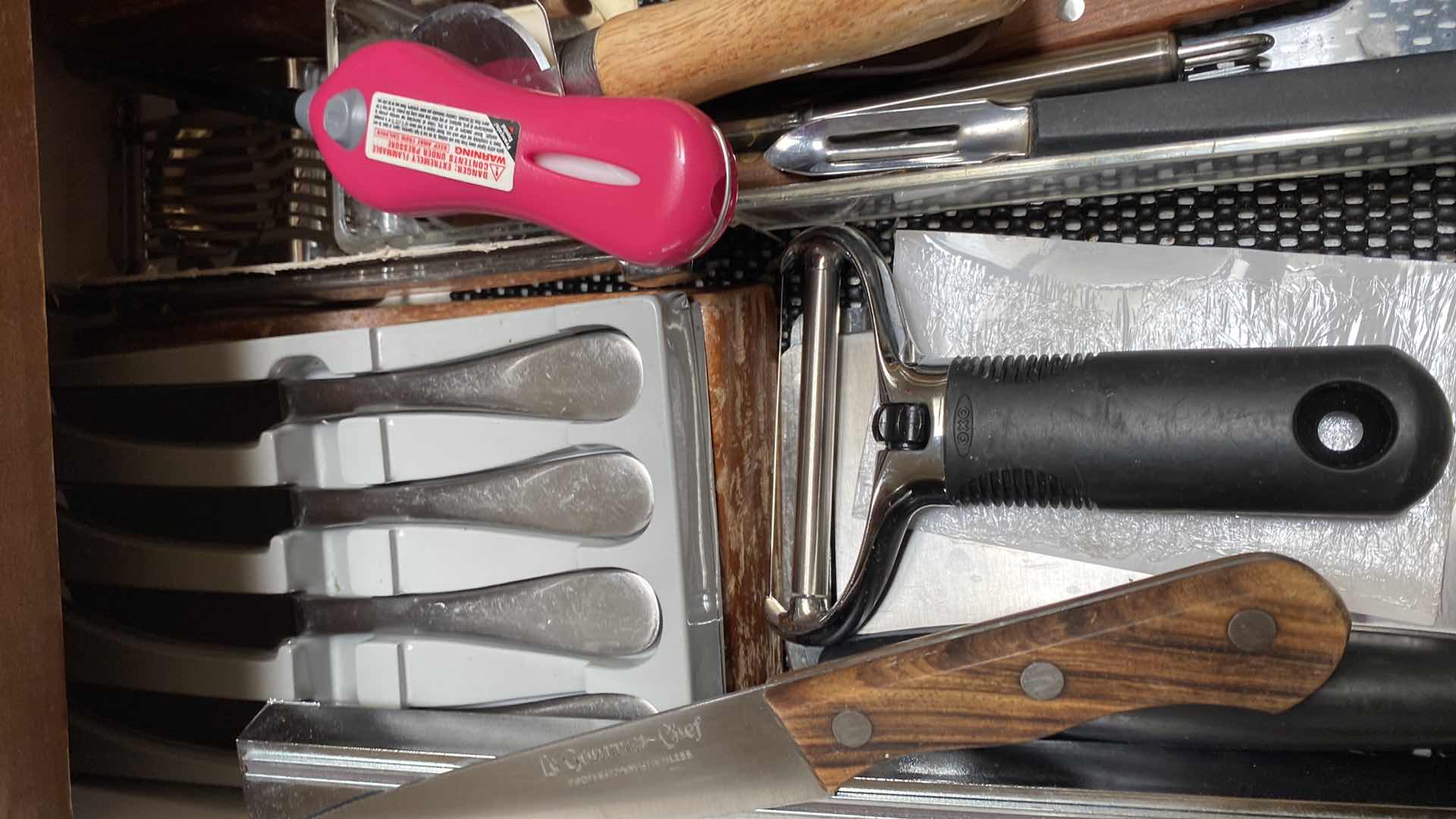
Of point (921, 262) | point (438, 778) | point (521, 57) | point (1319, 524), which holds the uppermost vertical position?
point (521, 57)

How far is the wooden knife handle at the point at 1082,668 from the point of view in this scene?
38 centimetres

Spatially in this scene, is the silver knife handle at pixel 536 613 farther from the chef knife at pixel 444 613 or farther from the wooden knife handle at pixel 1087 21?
the wooden knife handle at pixel 1087 21

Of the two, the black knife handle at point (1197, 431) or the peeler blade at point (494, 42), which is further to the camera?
the peeler blade at point (494, 42)

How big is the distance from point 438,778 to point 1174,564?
38 centimetres

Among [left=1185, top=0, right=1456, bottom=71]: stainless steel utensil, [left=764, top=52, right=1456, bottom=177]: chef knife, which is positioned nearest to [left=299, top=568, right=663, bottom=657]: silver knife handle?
[left=764, top=52, right=1456, bottom=177]: chef knife

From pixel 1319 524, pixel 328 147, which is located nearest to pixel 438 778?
pixel 328 147

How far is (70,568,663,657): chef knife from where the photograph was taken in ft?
1.84

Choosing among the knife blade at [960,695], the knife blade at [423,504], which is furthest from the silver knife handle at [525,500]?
the knife blade at [960,695]

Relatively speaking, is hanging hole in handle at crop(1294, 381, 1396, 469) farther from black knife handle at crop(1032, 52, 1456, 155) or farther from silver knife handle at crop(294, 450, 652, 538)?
silver knife handle at crop(294, 450, 652, 538)

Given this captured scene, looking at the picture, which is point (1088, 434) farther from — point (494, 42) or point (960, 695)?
point (494, 42)

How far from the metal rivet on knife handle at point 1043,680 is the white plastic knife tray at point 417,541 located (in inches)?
7.6

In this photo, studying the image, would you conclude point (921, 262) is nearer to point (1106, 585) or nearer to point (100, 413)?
point (1106, 585)

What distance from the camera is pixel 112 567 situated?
0.67 metres

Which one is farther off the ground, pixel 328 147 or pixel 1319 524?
pixel 328 147
